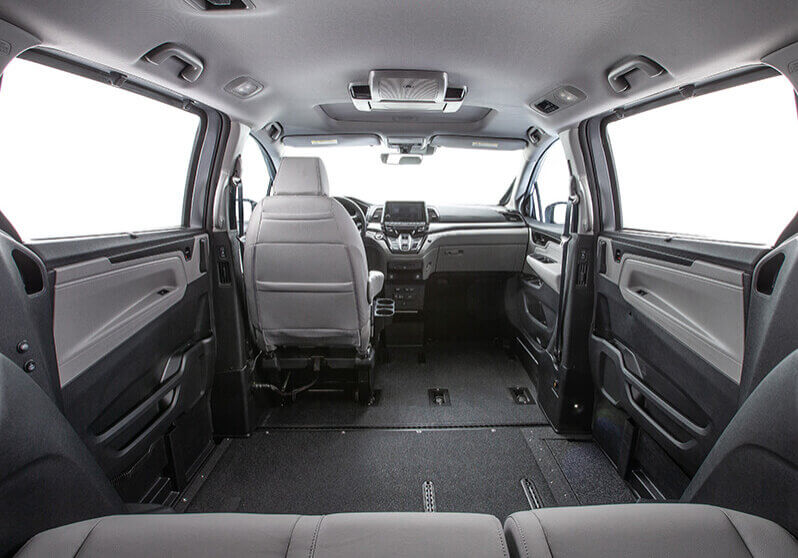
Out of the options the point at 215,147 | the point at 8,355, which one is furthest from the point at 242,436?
the point at 215,147

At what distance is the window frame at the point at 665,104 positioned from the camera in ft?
4.80

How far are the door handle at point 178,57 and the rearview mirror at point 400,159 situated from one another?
7.45 feet

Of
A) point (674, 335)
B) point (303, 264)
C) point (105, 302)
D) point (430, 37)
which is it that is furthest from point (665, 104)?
point (105, 302)

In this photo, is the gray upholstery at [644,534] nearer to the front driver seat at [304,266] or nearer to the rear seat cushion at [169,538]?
the rear seat cushion at [169,538]

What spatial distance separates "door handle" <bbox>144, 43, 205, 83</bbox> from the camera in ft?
4.86

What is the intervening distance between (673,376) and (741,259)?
62cm

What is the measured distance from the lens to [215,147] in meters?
2.35

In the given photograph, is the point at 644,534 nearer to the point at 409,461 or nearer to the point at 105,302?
the point at 409,461

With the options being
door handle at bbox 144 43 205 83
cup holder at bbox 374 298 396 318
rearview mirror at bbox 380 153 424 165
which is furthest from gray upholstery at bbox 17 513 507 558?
rearview mirror at bbox 380 153 424 165

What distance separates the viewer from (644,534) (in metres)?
0.85

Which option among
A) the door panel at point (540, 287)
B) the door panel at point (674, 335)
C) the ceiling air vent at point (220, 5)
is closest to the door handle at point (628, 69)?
the door panel at point (674, 335)

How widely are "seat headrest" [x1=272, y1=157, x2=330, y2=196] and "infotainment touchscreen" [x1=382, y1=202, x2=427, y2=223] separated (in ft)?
5.17

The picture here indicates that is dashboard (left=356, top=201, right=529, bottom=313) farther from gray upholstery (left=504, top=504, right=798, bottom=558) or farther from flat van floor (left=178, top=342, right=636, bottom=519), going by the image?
gray upholstery (left=504, top=504, right=798, bottom=558)

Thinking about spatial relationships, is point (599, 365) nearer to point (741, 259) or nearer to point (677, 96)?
point (741, 259)
